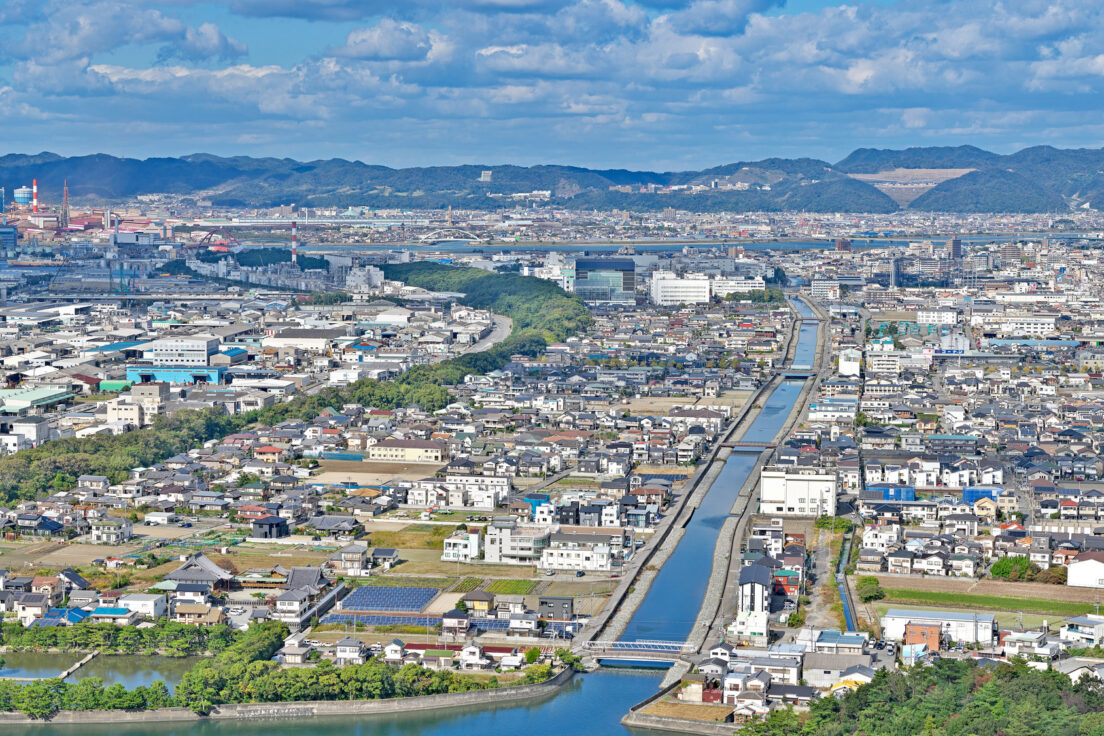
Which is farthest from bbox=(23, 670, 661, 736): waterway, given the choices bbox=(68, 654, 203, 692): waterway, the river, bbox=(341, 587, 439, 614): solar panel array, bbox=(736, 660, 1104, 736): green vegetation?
bbox=(341, 587, 439, 614): solar panel array

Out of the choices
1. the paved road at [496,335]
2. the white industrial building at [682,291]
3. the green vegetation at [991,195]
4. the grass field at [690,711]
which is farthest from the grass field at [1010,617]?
the green vegetation at [991,195]

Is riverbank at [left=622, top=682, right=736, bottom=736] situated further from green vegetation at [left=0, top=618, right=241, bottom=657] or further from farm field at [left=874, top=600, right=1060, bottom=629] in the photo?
green vegetation at [left=0, top=618, right=241, bottom=657]

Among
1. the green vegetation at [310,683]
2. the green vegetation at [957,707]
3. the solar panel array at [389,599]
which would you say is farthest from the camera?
the solar panel array at [389,599]

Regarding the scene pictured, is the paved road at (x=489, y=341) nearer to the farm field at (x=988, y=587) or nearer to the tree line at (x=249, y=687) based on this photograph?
the farm field at (x=988, y=587)

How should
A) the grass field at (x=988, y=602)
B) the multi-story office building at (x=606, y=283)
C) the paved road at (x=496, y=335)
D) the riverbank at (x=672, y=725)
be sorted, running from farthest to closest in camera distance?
1. the multi-story office building at (x=606, y=283)
2. the paved road at (x=496, y=335)
3. the grass field at (x=988, y=602)
4. the riverbank at (x=672, y=725)

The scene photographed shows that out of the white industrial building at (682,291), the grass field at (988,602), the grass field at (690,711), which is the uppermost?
the white industrial building at (682,291)

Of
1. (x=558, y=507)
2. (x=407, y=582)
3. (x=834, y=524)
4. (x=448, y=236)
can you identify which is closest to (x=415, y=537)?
(x=558, y=507)

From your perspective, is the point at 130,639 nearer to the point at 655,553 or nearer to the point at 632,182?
the point at 655,553
